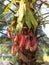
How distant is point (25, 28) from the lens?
216 centimetres

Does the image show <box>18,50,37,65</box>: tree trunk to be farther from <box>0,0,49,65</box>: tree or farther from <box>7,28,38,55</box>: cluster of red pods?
<box>7,28,38,55</box>: cluster of red pods

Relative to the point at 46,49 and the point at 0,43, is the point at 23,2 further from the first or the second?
the point at 46,49

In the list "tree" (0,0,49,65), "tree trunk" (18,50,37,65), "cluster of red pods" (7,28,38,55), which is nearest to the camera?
"tree" (0,0,49,65)

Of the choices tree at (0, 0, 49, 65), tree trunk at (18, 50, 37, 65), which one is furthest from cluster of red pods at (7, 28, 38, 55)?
tree trunk at (18, 50, 37, 65)

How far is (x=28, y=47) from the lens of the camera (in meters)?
2.09

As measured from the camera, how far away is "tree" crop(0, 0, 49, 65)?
179cm

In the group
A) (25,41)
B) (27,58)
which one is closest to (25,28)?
(25,41)

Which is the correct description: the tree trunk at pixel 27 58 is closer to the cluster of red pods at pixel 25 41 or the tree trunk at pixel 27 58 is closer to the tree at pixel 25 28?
the tree at pixel 25 28

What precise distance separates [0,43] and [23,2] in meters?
1.58

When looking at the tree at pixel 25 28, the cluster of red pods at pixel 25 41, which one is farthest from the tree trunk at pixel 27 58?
the cluster of red pods at pixel 25 41

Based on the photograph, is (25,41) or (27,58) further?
(27,58)

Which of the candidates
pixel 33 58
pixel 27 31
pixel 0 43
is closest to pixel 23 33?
pixel 27 31

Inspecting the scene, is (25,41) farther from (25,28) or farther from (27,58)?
(27,58)

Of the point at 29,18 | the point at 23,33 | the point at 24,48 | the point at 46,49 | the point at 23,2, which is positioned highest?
the point at 23,2
